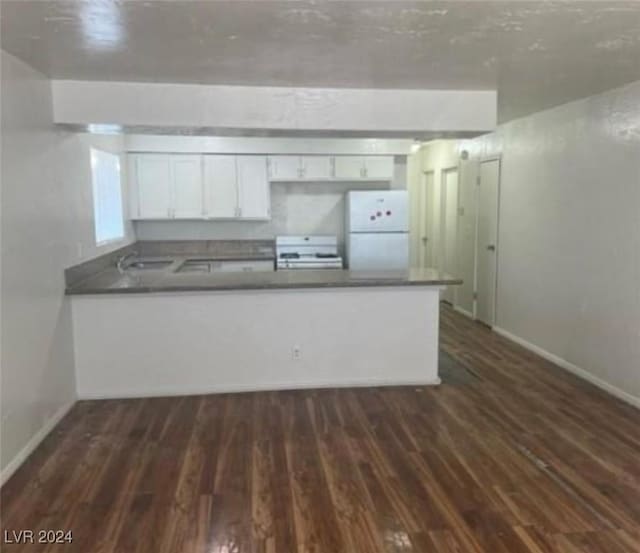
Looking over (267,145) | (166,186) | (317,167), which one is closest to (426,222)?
(317,167)

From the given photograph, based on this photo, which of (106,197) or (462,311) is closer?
(106,197)

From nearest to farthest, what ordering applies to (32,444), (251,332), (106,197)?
1. (32,444)
2. (251,332)
3. (106,197)

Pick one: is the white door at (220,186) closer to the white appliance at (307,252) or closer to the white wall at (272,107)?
the white appliance at (307,252)

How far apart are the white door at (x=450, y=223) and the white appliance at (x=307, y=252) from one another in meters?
1.67

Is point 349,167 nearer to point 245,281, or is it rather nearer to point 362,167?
point 362,167

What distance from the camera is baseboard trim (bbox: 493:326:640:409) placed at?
3.88m

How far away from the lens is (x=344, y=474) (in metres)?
2.87

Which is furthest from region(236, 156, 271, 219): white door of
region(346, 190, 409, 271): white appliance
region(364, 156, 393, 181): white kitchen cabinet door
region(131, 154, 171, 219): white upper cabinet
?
region(364, 156, 393, 181): white kitchen cabinet door

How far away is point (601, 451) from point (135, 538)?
2617 mm

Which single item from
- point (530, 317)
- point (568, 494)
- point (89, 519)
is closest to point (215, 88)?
point (89, 519)

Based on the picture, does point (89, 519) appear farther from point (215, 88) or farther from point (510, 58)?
point (510, 58)

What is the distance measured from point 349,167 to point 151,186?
7.48 feet

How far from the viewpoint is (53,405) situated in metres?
3.49

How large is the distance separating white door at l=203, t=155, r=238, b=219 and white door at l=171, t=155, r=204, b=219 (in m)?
0.08
